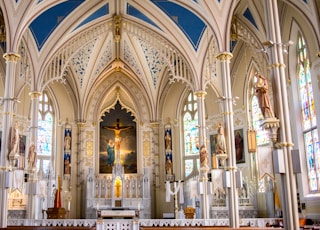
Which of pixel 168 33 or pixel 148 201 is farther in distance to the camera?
pixel 148 201

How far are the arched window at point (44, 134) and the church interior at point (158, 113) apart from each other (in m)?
0.10

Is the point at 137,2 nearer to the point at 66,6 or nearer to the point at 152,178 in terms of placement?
the point at 66,6

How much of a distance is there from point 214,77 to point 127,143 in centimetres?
808

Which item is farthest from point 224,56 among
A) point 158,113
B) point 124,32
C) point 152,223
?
point 158,113

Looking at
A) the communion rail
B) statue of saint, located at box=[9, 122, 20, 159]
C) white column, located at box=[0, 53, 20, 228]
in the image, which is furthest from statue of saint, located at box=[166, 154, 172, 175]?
white column, located at box=[0, 53, 20, 228]

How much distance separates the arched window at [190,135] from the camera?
25.9 m

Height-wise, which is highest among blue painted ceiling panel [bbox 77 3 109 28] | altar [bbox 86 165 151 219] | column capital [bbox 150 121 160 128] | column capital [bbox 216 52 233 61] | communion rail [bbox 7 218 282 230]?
blue painted ceiling panel [bbox 77 3 109 28]

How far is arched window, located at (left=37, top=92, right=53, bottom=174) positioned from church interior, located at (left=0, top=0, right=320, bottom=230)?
0.10 meters

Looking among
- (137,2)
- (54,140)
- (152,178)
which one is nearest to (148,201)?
(152,178)

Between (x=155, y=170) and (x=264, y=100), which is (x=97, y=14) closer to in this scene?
(x=155, y=170)

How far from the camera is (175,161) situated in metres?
26.4

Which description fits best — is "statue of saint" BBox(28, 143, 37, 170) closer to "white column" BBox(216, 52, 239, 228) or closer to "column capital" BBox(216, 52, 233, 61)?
"white column" BBox(216, 52, 239, 228)

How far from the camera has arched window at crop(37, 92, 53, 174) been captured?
25.2 meters

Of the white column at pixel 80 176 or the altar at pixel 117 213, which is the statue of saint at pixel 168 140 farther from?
the white column at pixel 80 176
